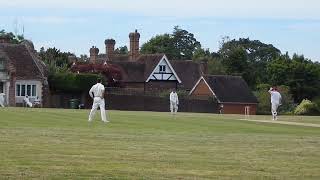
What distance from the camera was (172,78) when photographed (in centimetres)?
8894

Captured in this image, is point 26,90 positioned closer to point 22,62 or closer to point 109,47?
point 22,62

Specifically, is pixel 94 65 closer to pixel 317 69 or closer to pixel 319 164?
pixel 317 69

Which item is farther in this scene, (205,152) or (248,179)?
(205,152)

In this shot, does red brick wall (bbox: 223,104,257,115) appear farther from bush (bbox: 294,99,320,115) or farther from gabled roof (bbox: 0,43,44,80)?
gabled roof (bbox: 0,43,44,80)

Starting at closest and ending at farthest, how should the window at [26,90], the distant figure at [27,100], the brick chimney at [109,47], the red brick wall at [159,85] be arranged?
the distant figure at [27,100] < the window at [26,90] < the red brick wall at [159,85] < the brick chimney at [109,47]

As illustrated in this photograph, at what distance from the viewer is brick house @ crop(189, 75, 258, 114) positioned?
82.3 meters

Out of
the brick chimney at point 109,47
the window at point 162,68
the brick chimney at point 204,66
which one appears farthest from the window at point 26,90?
the brick chimney at point 204,66

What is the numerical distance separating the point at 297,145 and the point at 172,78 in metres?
69.9

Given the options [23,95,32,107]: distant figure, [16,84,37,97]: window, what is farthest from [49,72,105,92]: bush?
[23,95,32,107]: distant figure

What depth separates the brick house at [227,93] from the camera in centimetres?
8231

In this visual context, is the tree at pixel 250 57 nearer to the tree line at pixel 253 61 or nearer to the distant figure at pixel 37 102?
the tree line at pixel 253 61

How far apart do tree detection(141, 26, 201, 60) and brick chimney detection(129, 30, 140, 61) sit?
1086 inches

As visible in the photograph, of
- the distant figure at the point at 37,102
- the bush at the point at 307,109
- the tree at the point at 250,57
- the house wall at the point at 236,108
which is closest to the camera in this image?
the distant figure at the point at 37,102

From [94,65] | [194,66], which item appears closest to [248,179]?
[94,65]
